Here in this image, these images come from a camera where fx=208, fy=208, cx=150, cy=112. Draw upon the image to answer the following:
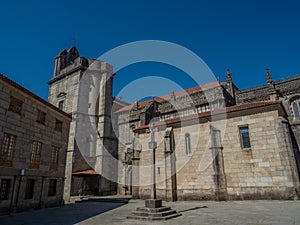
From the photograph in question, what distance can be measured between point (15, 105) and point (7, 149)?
2524mm

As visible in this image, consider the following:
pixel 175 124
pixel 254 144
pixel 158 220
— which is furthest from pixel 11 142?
pixel 254 144

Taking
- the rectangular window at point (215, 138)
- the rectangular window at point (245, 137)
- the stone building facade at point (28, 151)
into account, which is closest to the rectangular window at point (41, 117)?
the stone building facade at point (28, 151)

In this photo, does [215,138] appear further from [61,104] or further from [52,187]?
[61,104]

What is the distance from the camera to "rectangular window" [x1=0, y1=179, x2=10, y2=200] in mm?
10789

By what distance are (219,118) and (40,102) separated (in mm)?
13194

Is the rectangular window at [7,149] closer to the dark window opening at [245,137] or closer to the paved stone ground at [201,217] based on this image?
the paved stone ground at [201,217]

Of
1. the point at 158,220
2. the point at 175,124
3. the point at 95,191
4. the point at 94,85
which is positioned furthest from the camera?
the point at 94,85

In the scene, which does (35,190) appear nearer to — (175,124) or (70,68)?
(175,124)

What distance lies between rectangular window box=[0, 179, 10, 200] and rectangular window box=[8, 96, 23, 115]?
3781 mm

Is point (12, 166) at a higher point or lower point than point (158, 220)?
higher

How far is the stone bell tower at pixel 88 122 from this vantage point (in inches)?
1034

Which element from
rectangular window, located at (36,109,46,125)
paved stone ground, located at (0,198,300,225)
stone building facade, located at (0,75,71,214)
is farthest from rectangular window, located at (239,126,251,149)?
rectangular window, located at (36,109,46,125)

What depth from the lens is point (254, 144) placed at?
1485cm

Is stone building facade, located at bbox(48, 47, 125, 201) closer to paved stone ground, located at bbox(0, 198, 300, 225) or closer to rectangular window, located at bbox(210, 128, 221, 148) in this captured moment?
paved stone ground, located at bbox(0, 198, 300, 225)
